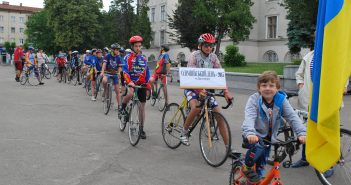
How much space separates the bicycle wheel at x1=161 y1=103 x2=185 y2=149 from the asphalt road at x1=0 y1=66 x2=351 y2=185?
0.45ft

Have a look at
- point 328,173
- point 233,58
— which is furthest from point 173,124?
point 233,58

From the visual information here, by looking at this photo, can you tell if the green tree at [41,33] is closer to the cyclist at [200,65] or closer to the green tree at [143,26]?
the green tree at [143,26]

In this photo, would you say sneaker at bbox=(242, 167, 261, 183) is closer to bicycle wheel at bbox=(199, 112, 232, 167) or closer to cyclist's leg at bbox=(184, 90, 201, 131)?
bicycle wheel at bbox=(199, 112, 232, 167)

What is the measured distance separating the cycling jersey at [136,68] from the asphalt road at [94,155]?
1.18m

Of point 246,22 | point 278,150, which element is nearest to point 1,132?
point 278,150

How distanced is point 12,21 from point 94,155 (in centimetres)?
13059

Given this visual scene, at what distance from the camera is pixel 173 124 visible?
23.7 ft

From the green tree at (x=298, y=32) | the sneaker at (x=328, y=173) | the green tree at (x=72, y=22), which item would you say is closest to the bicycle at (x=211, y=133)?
the sneaker at (x=328, y=173)

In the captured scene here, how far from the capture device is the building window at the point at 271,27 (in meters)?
48.9

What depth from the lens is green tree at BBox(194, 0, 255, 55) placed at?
38.9 m

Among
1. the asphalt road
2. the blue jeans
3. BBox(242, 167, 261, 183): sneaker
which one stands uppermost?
the blue jeans

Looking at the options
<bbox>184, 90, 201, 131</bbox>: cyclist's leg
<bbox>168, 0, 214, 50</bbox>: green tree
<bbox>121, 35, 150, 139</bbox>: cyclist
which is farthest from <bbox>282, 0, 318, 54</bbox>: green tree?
<bbox>184, 90, 201, 131</bbox>: cyclist's leg

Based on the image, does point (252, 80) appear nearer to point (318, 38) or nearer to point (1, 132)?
point (1, 132)

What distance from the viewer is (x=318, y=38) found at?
2.48 meters
